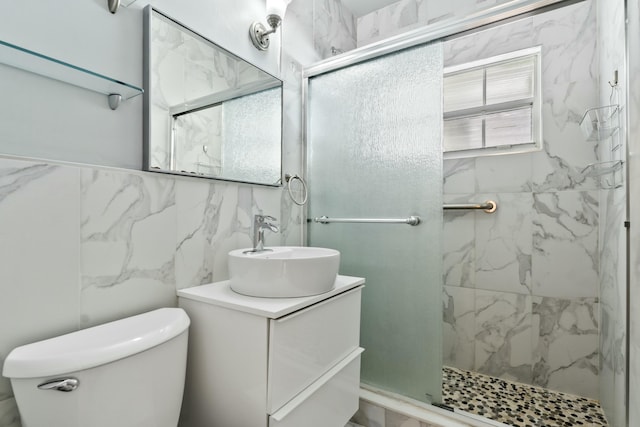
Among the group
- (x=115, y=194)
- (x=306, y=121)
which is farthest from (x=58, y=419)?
(x=306, y=121)

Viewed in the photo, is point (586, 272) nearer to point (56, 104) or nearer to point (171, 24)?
point (171, 24)

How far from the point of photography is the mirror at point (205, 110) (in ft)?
3.44

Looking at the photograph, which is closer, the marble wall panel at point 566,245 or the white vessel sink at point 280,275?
the white vessel sink at point 280,275

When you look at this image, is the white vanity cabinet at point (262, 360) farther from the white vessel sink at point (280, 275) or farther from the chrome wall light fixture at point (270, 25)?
the chrome wall light fixture at point (270, 25)

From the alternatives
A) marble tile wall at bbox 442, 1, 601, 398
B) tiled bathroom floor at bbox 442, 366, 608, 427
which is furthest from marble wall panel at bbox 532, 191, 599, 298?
tiled bathroom floor at bbox 442, 366, 608, 427

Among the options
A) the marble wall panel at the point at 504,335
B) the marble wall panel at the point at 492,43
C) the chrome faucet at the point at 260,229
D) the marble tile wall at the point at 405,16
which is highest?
the marble tile wall at the point at 405,16

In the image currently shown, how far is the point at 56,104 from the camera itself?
84 cm

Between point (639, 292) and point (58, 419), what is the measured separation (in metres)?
1.60

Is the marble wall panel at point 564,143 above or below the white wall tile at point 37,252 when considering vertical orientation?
above

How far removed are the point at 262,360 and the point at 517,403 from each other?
1.57 metres

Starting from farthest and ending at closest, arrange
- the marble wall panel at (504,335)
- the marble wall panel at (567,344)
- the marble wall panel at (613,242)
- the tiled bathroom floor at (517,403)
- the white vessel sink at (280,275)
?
the marble wall panel at (504,335), the marble wall panel at (567,344), the tiled bathroom floor at (517,403), the marble wall panel at (613,242), the white vessel sink at (280,275)

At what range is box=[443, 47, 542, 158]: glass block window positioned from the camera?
191 centimetres

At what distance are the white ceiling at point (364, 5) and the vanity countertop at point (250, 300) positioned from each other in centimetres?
203

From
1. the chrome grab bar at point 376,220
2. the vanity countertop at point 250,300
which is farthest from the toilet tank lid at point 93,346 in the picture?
the chrome grab bar at point 376,220
